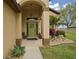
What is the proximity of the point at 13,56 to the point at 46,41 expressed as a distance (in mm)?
9152

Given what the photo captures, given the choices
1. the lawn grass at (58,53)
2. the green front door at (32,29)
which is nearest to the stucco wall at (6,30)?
the lawn grass at (58,53)

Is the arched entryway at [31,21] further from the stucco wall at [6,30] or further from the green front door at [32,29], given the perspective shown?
the stucco wall at [6,30]

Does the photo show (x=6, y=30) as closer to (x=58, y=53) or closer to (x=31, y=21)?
(x=58, y=53)

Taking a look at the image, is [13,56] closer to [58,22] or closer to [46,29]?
[46,29]

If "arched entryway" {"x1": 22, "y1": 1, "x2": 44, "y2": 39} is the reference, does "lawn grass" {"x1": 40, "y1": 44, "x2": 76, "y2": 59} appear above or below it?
below

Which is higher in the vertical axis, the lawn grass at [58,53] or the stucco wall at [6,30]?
the stucco wall at [6,30]

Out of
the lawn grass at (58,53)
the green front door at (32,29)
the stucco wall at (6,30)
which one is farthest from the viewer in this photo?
the green front door at (32,29)

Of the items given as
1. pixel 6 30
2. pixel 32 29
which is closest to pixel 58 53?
pixel 6 30

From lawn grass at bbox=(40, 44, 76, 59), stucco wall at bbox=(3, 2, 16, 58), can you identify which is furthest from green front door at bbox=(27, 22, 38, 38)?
stucco wall at bbox=(3, 2, 16, 58)

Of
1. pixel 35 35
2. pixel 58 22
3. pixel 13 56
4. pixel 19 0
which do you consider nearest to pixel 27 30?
pixel 35 35

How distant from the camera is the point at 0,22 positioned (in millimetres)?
3600

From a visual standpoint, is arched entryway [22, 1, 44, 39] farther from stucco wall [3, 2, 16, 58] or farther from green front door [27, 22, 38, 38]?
stucco wall [3, 2, 16, 58]

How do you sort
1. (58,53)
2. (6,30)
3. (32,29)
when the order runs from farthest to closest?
(32,29)
(58,53)
(6,30)

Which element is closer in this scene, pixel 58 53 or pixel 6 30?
pixel 6 30
